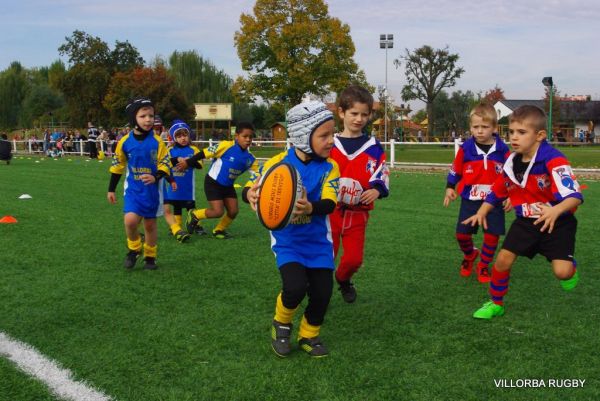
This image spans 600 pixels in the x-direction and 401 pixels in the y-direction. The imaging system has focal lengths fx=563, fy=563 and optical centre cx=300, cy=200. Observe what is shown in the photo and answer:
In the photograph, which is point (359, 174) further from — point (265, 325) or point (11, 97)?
point (11, 97)

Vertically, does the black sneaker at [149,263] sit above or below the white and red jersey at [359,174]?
below

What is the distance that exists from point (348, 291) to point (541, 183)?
1.89m

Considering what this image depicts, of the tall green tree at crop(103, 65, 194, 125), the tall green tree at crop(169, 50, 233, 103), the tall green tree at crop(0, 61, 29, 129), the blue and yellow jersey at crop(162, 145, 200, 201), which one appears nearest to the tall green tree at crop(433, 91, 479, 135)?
the tall green tree at crop(169, 50, 233, 103)

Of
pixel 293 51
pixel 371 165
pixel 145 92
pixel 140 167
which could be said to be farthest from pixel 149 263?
pixel 145 92

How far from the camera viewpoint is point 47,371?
3.53 meters

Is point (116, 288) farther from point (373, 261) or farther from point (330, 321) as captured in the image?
point (373, 261)

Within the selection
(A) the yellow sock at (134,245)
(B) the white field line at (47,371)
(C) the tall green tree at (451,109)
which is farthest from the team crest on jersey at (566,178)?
Result: (C) the tall green tree at (451,109)

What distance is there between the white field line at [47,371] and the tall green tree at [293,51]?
4422 centimetres

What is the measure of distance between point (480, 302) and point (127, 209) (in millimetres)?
3797

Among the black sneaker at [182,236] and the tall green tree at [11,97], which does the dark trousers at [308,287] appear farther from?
the tall green tree at [11,97]

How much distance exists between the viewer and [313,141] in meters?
3.86

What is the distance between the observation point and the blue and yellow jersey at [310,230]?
153 inches

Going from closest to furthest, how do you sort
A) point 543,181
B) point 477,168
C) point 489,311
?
point 543,181 < point 489,311 < point 477,168

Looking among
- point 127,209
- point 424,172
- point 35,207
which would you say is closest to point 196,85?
point 424,172
